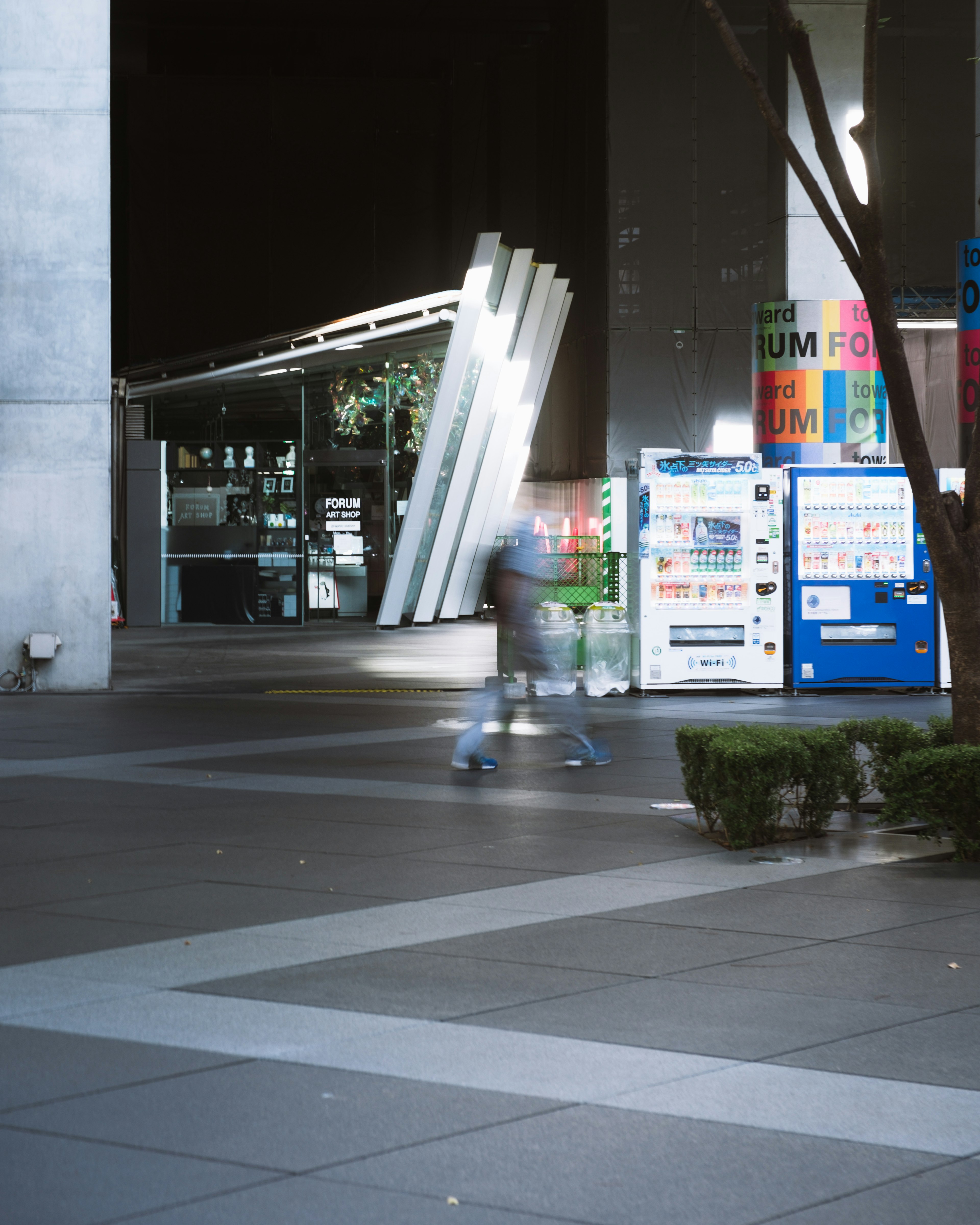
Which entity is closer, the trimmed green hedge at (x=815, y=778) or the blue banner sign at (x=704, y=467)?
the trimmed green hedge at (x=815, y=778)

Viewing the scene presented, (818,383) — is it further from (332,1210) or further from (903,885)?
(332,1210)

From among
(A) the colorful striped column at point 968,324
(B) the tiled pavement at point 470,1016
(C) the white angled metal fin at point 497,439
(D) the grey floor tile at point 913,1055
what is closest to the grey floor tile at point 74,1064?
(B) the tiled pavement at point 470,1016

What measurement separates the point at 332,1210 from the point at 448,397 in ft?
77.1

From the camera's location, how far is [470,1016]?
5109 millimetres

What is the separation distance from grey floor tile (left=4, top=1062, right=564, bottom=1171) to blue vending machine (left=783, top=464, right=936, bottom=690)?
1249 cm

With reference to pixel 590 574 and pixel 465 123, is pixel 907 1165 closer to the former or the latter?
pixel 590 574

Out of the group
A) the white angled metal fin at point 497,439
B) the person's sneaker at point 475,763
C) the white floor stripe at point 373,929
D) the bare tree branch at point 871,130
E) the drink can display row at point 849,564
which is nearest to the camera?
the white floor stripe at point 373,929

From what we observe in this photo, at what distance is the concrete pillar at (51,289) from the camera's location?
53.8ft

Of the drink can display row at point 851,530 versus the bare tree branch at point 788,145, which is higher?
the bare tree branch at point 788,145

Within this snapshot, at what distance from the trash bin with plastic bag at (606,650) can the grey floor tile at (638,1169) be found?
1233 cm

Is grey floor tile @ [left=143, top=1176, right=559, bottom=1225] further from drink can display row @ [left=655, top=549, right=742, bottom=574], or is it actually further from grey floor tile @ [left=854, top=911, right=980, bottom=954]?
drink can display row @ [left=655, top=549, right=742, bottom=574]

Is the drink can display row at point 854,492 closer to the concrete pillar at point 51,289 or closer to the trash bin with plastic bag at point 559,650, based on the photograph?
the trash bin with plastic bag at point 559,650

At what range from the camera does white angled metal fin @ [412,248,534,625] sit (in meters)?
27.5

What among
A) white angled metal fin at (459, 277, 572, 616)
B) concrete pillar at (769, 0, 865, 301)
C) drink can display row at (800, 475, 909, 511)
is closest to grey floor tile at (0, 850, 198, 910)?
drink can display row at (800, 475, 909, 511)
